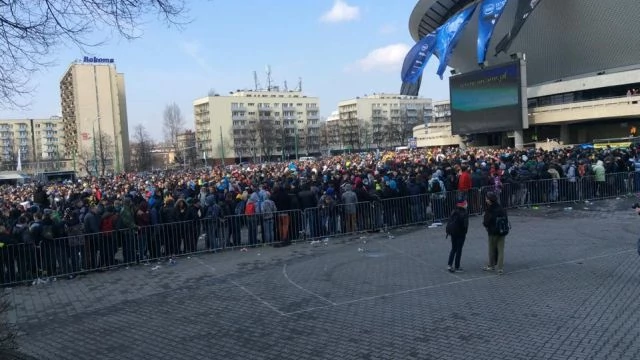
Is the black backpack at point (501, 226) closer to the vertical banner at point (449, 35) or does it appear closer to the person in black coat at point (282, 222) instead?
the person in black coat at point (282, 222)

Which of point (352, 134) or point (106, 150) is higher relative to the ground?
point (352, 134)

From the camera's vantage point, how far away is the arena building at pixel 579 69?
54.6 meters

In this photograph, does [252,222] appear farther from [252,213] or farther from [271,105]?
[271,105]

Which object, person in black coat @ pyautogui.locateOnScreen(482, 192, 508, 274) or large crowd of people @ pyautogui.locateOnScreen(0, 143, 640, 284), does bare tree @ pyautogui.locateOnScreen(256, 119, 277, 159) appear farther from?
A: person in black coat @ pyautogui.locateOnScreen(482, 192, 508, 274)

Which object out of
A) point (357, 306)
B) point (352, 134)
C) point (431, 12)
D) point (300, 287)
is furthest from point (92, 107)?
point (357, 306)

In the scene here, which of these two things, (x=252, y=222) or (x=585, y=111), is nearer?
(x=252, y=222)

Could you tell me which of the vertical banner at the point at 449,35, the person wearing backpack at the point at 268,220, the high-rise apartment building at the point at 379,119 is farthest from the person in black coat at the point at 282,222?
the high-rise apartment building at the point at 379,119

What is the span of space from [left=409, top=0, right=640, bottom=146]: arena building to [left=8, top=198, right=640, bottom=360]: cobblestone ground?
47875 millimetres

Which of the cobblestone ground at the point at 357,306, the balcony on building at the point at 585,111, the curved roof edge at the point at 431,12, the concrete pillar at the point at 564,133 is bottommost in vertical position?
the cobblestone ground at the point at 357,306

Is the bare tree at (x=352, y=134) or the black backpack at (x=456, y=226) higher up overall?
the bare tree at (x=352, y=134)

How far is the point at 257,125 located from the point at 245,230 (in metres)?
110

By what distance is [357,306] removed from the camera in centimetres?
830

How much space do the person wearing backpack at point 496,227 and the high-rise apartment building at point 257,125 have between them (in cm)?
10978

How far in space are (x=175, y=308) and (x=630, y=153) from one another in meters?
23.7
